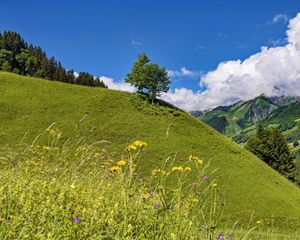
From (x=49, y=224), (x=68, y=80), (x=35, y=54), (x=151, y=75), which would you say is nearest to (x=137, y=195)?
(x=49, y=224)

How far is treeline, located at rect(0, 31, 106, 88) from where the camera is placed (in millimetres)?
106688

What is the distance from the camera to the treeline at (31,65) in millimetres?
106688

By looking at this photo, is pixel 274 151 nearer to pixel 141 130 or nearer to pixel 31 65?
pixel 141 130

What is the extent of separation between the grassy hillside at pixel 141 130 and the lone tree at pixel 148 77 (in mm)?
2279

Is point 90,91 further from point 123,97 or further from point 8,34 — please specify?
point 8,34

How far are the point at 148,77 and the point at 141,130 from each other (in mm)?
12209

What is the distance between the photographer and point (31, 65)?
117 m

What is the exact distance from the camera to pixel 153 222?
5.00 meters

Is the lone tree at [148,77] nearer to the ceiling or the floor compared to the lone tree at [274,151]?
nearer to the ceiling

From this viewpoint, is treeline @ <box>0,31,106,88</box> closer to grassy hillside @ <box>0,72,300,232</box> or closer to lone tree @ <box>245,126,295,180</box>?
grassy hillside @ <box>0,72,300,232</box>

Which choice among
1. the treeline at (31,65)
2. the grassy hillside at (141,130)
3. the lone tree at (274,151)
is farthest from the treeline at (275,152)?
the treeline at (31,65)

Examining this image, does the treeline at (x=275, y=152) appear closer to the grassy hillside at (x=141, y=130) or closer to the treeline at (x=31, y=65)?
the grassy hillside at (x=141, y=130)

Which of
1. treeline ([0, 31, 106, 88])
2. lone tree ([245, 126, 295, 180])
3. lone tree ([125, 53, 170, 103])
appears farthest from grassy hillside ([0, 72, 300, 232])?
treeline ([0, 31, 106, 88])

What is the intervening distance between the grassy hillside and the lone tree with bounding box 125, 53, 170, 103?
228 cm
